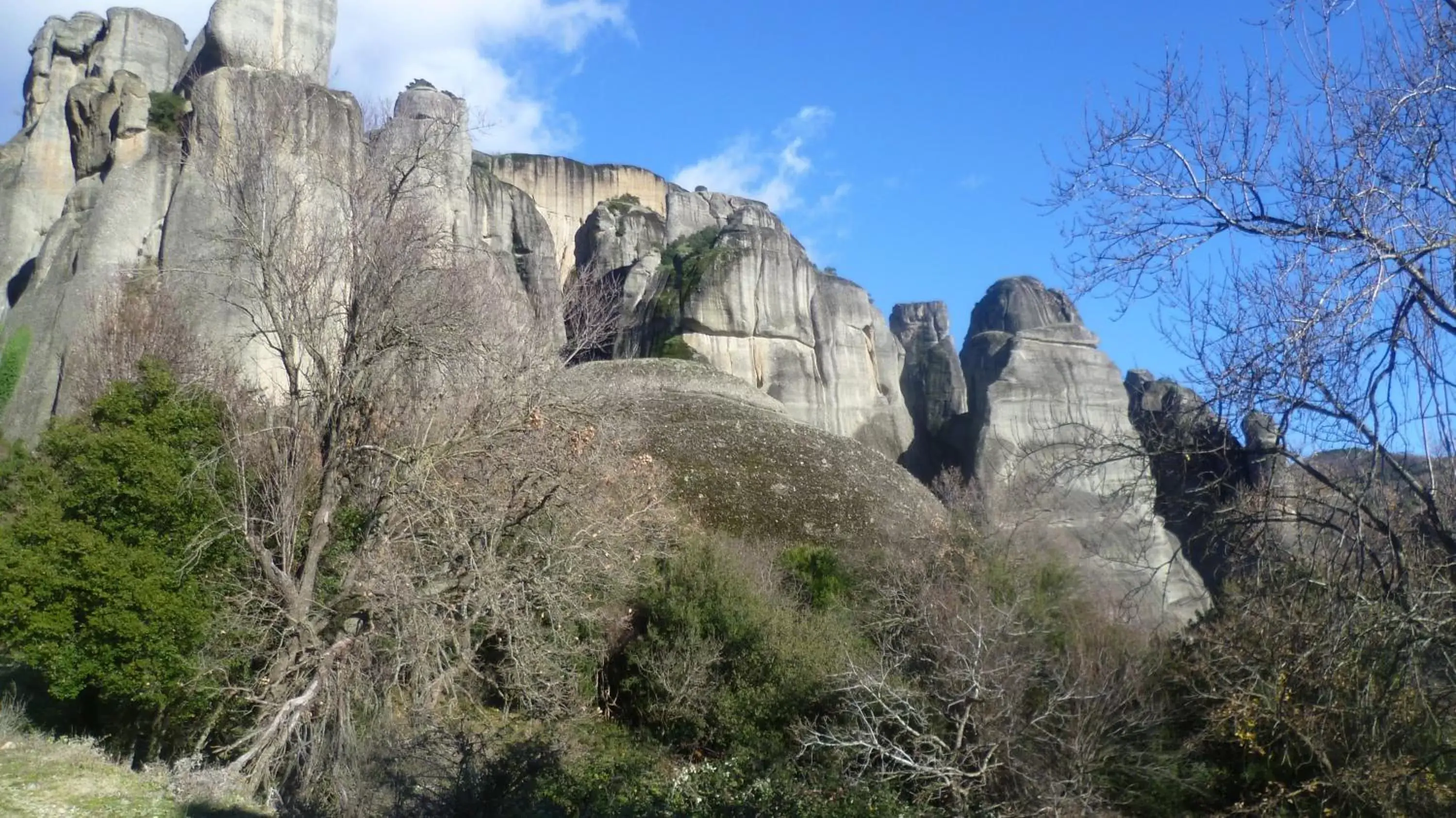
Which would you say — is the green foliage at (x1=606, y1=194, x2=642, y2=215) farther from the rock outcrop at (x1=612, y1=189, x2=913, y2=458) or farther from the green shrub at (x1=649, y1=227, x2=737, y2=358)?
the green shrub at (x1=649, y1=227, x2=737, y2=358)

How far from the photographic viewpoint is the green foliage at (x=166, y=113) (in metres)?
26.9

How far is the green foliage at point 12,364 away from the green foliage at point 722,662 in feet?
57.1

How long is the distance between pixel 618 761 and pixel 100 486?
5.94m

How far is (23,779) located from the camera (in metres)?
9.37

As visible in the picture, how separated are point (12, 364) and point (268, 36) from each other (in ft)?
31.3

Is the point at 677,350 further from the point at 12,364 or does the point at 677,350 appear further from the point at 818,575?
the point at 818,575

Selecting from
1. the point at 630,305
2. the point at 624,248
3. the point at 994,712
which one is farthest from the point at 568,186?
the point at 994,712

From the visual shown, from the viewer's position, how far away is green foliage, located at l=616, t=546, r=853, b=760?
12.9m

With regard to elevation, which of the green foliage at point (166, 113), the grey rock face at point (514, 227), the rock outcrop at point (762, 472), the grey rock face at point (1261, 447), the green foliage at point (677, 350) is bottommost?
the grey rock face at point (1261, 447)

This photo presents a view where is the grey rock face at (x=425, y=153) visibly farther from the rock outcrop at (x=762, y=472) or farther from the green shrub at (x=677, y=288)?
the green shrub at (x=677, y=288)

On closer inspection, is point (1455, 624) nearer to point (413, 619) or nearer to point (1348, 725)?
point (1348, 725)

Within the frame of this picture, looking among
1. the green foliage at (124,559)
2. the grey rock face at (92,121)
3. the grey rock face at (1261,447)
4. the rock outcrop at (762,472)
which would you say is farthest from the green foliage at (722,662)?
the grey rock face at (92,121)

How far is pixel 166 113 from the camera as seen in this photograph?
90.5 feet

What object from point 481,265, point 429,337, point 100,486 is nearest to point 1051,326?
point 481,265
